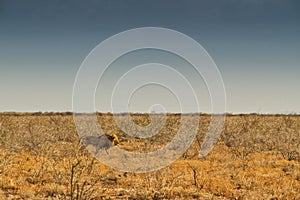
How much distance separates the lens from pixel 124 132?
26266mm

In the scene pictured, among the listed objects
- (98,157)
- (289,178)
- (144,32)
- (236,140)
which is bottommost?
(289,178)

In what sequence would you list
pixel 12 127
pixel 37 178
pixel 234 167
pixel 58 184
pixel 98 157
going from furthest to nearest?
pixel 12 127 < pixel 98 157 < pixel 234 167 < pixel 37 178 < pixel 58 184

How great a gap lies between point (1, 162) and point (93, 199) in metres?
3.76

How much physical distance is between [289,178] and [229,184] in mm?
2716

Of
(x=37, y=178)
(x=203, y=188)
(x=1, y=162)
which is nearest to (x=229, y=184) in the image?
(x=203, y=188)

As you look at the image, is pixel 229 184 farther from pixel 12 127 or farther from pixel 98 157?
pixel 12 127

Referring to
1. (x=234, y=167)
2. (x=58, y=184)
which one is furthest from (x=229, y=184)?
(x=58, y=184)

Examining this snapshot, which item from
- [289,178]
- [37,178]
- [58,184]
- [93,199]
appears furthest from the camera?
[289,178]

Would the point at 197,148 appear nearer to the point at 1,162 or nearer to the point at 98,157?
the point at 98,157

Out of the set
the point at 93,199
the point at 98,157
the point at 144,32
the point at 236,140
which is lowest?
the point at 93,199

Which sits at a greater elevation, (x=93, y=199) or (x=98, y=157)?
(x=98, y=157)

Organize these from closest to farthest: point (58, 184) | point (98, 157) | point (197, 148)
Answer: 1. point (58, 184)
2. point (98, 157)
3. point (197, 148)

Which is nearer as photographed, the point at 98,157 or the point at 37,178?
the point at 37,178

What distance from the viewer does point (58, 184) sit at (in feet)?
36.7
